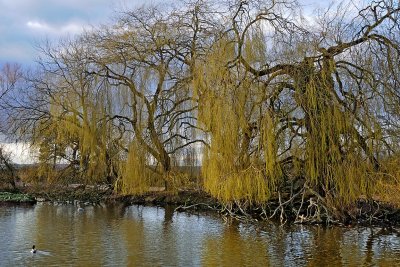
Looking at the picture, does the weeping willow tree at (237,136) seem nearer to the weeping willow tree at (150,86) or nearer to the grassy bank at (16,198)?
the weeping willow tree at (150,86)

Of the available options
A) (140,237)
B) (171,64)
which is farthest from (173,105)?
(140,237)

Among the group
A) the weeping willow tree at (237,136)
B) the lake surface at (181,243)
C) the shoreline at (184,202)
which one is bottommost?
the lake surface at (181,243)

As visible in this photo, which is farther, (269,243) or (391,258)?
(269,243)

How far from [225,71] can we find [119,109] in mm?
7374

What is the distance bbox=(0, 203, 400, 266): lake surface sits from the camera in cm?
962

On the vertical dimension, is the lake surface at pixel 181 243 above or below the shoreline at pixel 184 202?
below

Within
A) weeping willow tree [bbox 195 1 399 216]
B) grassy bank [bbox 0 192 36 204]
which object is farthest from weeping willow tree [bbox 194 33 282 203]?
grassy bank [bbox 0 192 36 204]

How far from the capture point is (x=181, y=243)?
11.5m

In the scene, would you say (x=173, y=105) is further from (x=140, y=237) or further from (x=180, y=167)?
(x=140, y=237)

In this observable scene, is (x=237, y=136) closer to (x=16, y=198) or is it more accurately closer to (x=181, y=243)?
(x=181, y=243)

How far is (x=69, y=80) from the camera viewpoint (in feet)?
70.1

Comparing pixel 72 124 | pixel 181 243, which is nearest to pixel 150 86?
pixel 72 124

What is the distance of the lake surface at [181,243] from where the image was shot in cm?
962

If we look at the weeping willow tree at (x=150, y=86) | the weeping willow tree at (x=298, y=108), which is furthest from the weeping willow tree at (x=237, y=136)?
the weeping willow tree at (x=150, y=86)
